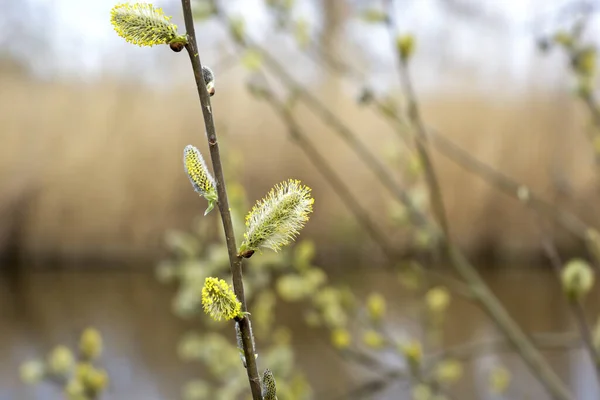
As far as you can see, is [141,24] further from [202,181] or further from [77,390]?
[77,390]

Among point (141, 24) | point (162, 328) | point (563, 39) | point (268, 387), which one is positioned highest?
point (162, 328)

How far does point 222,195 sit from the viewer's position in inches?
7.9

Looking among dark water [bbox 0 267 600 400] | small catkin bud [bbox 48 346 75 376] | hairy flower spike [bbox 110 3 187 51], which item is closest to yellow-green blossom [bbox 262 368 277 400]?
hairy flower spike [bbox 110 3 187 51]

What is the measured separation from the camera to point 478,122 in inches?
88.2

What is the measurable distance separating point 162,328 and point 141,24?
1444 mm

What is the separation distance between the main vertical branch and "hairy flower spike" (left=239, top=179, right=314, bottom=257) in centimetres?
2

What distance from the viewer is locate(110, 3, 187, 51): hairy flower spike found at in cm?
21

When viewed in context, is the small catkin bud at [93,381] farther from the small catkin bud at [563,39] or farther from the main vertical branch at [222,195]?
the small catkin bud at [563,39]

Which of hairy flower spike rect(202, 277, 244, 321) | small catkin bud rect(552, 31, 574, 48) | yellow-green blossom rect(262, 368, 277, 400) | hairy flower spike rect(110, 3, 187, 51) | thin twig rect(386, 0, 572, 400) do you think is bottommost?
yellow-green blossom rect(262, 368, 277, 400)

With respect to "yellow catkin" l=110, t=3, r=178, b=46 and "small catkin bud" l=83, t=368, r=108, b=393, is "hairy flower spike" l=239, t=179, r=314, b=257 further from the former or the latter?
"small catkin bud" l=83, t=368, r=108, b=393

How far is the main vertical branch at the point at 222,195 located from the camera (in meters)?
0.19

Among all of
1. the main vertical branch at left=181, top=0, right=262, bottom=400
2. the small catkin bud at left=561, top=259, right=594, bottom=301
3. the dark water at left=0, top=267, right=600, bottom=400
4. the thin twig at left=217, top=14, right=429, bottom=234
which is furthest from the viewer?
the dark water at left=0, top=267, right=600, bottom=400

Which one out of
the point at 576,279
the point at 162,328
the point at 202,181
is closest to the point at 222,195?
the point at 202,181

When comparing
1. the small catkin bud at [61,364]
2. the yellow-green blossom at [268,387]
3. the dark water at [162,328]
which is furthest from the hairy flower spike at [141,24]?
the dark water at [162,328]
